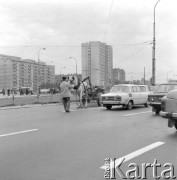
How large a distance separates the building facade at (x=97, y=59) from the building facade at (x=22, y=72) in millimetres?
33089

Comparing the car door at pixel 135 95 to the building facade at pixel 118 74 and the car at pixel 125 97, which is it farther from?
the building facade at pixel 118 74

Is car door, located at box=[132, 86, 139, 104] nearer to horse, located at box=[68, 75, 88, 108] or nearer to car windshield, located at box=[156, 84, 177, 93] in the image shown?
car windshield, located at box=[156, 84, 177, 93]

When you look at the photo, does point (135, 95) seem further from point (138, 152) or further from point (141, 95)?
point (138, 152)

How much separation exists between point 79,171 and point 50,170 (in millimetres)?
513

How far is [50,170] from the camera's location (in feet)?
16.9

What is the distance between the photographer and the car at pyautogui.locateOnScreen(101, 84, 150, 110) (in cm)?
1755

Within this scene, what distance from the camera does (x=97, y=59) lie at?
4841 centimetres

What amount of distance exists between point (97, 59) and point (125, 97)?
3118 centimetres

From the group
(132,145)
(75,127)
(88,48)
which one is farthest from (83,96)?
(88,48)

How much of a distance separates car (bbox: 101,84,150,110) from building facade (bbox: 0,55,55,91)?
64.8 m

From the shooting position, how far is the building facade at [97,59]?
47469mm

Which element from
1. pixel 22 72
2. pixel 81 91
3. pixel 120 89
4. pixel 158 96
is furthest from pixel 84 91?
pixel 22 72

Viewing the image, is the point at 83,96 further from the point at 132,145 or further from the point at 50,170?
the point at 50,170

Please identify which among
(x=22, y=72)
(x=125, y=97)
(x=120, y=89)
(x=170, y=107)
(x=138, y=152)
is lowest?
(x=138, y=152)
